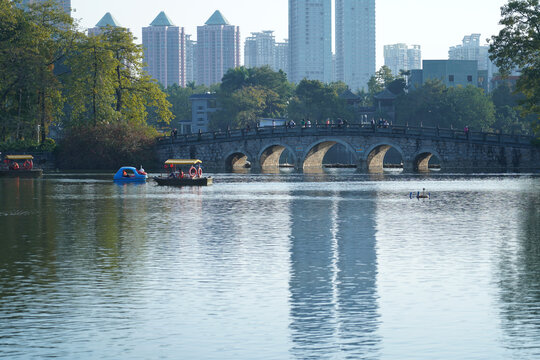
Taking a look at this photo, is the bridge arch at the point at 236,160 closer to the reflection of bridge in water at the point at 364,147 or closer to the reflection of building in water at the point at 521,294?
the reflection of bridge in water at the point at 364,147

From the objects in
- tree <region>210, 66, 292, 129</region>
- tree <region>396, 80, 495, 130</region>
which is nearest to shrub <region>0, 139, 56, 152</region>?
tree <region>210, 66, 292, 129</region>

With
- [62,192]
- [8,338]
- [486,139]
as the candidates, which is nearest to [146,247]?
[8,338]

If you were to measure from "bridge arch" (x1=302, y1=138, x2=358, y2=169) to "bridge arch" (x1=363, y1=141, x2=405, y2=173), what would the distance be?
1472 millimetres

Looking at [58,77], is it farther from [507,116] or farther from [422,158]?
[507,116]

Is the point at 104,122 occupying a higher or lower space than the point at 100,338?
higher

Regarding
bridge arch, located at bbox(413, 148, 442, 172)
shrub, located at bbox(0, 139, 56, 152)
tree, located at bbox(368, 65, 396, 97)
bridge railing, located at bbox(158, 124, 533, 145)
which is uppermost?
tree, located at bbox(368, 65, 396, 97)

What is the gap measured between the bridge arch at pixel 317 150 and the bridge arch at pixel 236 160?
22.6 ft

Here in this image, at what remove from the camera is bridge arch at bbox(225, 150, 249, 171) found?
3888 inches

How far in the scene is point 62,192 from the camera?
52469 millimetres

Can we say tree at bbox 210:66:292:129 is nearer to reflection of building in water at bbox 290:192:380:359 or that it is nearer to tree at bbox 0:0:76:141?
tree at bbox 0:0:76:141

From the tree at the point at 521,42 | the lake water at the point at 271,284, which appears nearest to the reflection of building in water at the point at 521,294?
the lake water at the point at 271,284

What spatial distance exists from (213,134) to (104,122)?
43.6 ft

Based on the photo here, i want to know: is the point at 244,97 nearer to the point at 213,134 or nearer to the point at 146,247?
the point at 213,134

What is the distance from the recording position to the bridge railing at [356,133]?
275 ft
